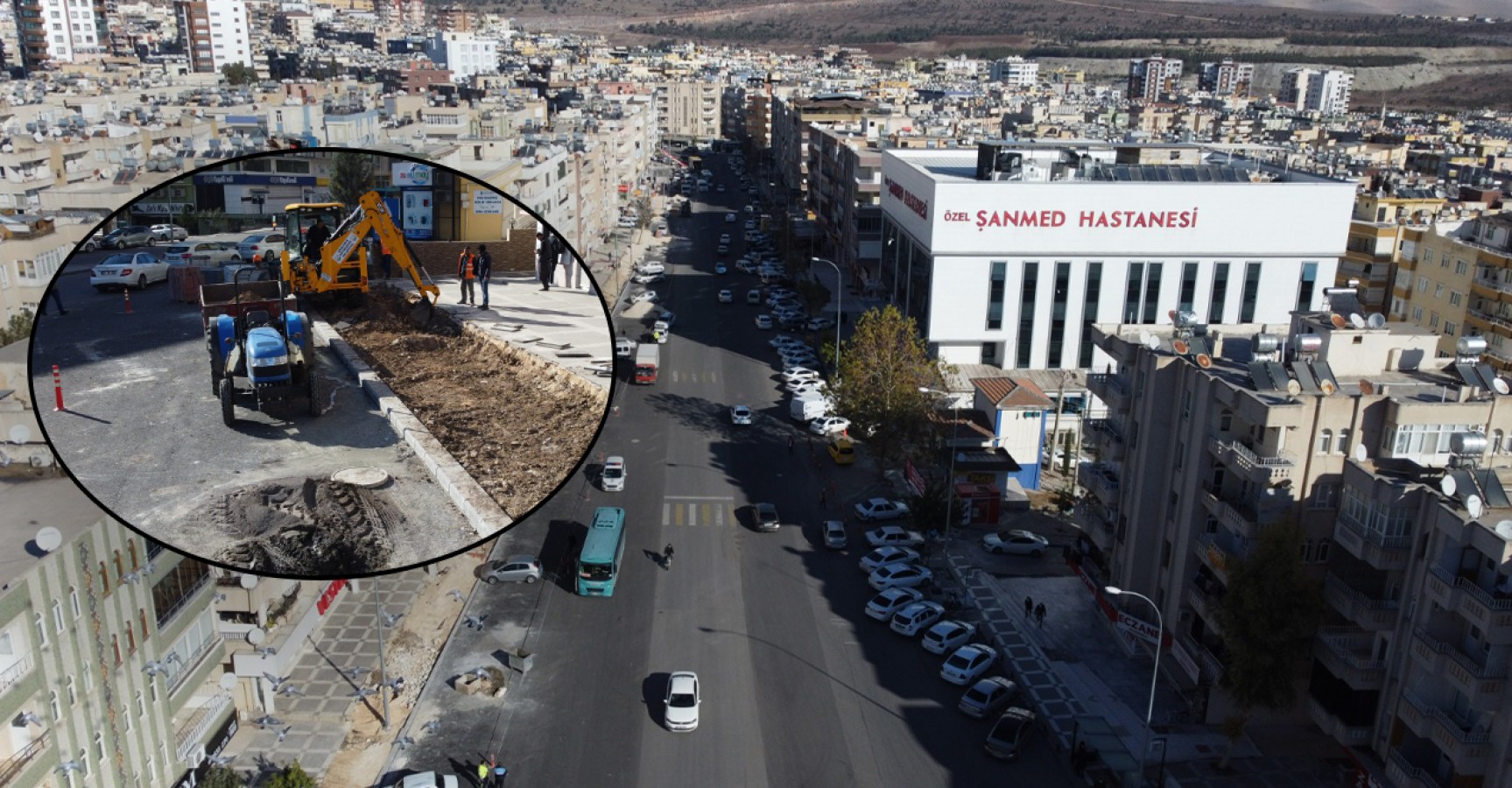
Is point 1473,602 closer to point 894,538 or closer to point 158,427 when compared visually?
point 894,538

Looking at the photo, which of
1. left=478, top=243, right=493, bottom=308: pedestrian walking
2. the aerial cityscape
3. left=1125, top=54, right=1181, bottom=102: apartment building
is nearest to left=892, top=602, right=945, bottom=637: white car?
the aerial cityscape

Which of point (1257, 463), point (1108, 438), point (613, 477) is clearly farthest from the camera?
point (613, 477)

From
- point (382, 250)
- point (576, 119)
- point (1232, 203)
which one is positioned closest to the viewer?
point (382, 250)

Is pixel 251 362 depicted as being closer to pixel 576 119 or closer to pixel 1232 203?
pixel 1232 203

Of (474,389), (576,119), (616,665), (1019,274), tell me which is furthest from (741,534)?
(576,119)

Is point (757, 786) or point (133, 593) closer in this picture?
point (133, 593)

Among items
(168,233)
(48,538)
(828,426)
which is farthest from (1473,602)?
(828,426)

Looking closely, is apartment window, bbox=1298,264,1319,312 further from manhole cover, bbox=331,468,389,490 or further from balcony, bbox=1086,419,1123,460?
manhole cover, bbox=331,468,389,490
